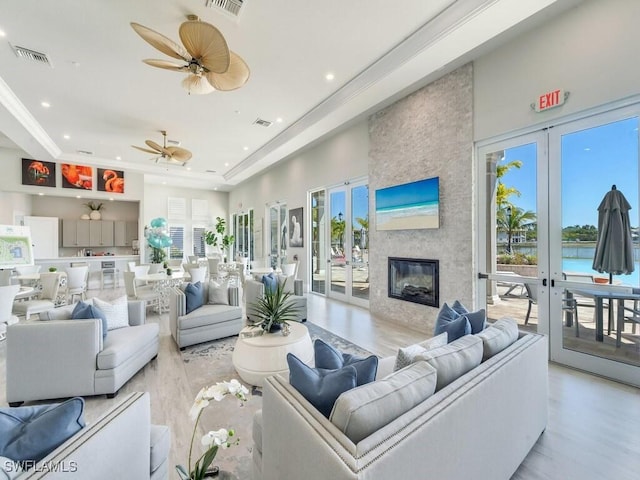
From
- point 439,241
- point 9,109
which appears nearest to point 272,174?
point 9,109

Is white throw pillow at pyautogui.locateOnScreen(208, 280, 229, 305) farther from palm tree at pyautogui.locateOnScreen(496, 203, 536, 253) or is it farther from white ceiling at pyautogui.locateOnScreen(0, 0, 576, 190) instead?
palm tree at pyautogui.locateOnScreen(496, 203, 536, 253)

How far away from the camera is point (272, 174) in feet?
32.6

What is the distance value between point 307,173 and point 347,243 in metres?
2.51

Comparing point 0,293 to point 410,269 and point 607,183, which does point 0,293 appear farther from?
point 607,183

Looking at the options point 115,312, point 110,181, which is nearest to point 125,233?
point 110,181

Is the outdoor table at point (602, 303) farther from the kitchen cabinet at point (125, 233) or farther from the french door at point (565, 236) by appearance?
the kitchen cabinet at point (125, 233)

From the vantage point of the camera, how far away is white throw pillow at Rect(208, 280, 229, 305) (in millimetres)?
4371

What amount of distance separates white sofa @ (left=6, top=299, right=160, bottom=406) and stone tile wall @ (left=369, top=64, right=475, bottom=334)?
4202 mm

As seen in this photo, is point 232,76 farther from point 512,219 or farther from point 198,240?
point 198,240

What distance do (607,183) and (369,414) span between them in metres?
3.72

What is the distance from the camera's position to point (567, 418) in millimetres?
2377

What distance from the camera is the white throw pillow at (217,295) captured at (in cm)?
437

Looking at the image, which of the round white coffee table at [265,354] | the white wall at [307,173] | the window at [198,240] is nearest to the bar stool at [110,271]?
the window at [198,240]

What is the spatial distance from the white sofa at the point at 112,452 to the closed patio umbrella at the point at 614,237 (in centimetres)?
425
